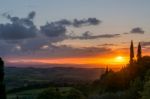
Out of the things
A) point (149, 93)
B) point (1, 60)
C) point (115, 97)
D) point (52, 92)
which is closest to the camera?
point (1, 60)

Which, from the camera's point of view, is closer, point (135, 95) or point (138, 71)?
point (135, 95)

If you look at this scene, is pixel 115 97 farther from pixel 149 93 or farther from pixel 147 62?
pixel 147 62

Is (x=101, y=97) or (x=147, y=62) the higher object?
(x=147, y=62)

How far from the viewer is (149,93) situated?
7856cm

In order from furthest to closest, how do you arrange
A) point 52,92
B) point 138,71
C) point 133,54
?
point 133,54, point 138,71, point 52,92

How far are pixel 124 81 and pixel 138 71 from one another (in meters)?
7.52

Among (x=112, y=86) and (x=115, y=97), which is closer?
(x=115, y=97)

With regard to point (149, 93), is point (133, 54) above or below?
above

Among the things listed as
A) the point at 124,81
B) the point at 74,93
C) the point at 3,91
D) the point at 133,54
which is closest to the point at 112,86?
the point at 124,81

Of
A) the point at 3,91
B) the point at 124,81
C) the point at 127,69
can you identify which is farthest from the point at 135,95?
the point at 3,91

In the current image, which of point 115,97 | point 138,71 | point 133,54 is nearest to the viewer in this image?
point 115,97

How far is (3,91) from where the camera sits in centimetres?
5859

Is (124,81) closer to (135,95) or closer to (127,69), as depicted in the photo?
(127,69)

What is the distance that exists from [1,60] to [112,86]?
298 ft
